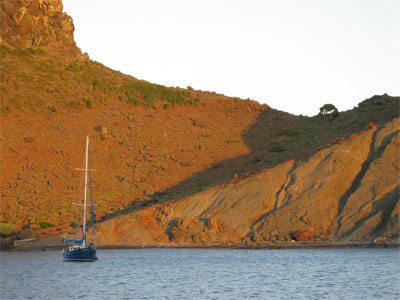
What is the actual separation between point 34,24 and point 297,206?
5936 cm

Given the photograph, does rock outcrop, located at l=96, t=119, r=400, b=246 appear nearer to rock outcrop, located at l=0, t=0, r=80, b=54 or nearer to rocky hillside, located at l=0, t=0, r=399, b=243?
rocky hillside, located at l=0, t=0, r=399, b=243

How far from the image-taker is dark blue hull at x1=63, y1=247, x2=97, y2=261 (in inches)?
2010

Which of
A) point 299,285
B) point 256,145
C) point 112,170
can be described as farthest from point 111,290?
point 256,145

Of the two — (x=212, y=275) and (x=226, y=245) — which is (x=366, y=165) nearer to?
(x=226, y=245)

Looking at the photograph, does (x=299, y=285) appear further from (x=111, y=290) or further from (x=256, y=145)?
(x=256, y=145)

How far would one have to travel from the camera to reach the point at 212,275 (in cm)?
4112

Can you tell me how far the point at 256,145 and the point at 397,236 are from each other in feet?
131

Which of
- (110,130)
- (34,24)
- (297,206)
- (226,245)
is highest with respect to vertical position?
(34,24)

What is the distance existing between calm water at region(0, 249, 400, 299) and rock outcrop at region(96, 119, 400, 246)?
2.66 m

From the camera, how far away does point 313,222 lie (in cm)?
5356

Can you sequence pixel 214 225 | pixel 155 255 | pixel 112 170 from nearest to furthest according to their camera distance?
pixel 155 255
pixel 214 225
pixel 112 170

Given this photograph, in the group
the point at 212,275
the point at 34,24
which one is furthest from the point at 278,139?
the point at 212,275

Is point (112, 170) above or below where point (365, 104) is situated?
below

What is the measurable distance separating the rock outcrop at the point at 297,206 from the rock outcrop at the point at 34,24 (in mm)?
47804
